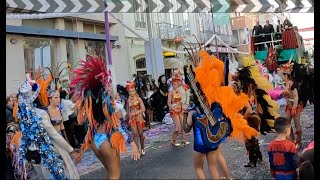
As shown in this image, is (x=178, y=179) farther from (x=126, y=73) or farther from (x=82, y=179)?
(x=126, y=73)

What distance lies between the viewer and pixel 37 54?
35.0 ft

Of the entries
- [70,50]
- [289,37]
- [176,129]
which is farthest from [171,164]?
[70,50]

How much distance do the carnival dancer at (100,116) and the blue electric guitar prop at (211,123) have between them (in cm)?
67

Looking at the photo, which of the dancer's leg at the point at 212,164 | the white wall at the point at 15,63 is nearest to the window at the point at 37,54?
the white wall at the point at 15,63

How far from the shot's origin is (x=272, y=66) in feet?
37.2

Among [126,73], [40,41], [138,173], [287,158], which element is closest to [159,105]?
[126,73]

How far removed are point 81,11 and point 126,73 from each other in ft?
19.3

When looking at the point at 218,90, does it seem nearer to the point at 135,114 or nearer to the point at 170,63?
the point at 135,114

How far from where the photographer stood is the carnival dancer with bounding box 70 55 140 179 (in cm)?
392

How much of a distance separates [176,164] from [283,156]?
1.65 metres

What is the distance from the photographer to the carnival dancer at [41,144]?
4.20 m

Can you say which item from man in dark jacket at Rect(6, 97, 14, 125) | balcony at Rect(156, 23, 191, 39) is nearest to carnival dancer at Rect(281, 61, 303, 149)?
man in dark jacket at Rect(6, 97, 14, 125)

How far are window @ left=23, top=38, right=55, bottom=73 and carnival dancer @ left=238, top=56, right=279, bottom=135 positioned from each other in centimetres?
589

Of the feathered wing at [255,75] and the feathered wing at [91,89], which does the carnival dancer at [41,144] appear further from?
the feathered wing at [255,75]
